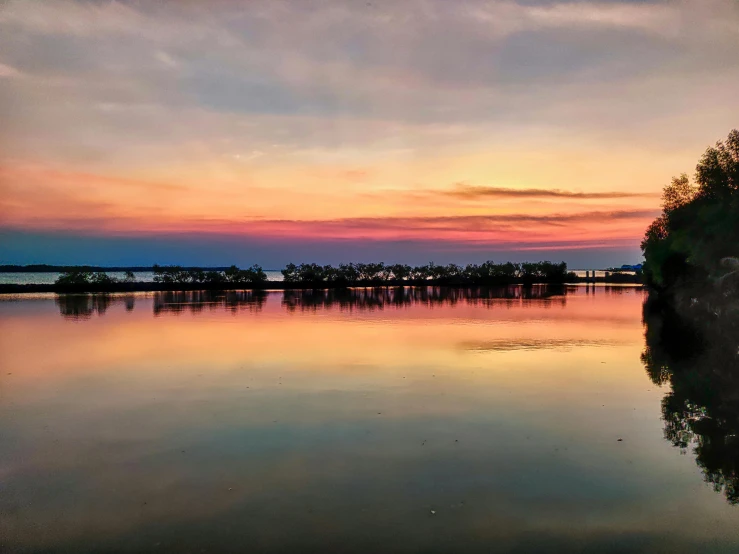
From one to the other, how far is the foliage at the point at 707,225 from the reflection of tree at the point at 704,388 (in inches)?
165

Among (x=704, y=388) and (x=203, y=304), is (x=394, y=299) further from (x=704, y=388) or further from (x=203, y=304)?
(x=704, y=388)

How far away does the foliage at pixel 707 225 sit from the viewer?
31547 millimetres

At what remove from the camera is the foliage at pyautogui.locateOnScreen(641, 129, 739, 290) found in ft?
104

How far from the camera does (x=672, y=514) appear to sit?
705 cm

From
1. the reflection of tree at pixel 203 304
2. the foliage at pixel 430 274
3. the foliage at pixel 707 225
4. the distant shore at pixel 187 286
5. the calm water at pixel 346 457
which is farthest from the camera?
the foliage at pixel 430 274

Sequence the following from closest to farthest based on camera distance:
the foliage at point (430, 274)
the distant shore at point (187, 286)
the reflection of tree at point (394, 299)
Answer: the reflection of tree at point (394, 299) → the distant shore at point (187, 286) → the foliage at point (430, 274)

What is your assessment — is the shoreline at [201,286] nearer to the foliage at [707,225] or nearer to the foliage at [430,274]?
the foliage at [430,274]

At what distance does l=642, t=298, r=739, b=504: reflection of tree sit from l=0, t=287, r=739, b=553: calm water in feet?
1.29

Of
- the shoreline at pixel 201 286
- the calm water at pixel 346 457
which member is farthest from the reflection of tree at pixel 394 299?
the calm water at pixel 346 457

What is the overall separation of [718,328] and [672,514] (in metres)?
26.0

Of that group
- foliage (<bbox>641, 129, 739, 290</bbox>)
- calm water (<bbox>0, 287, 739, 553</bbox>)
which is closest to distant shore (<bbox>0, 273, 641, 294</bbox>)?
foliage (<bbox>641, 129, 739, 290</bbox>)

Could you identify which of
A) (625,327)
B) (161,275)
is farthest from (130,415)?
(161,275)

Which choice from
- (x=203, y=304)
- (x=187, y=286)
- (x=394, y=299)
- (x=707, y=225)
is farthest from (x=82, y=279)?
(x=707, y=225)

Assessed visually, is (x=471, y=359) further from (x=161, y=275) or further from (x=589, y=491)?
(x=161, y=275)
